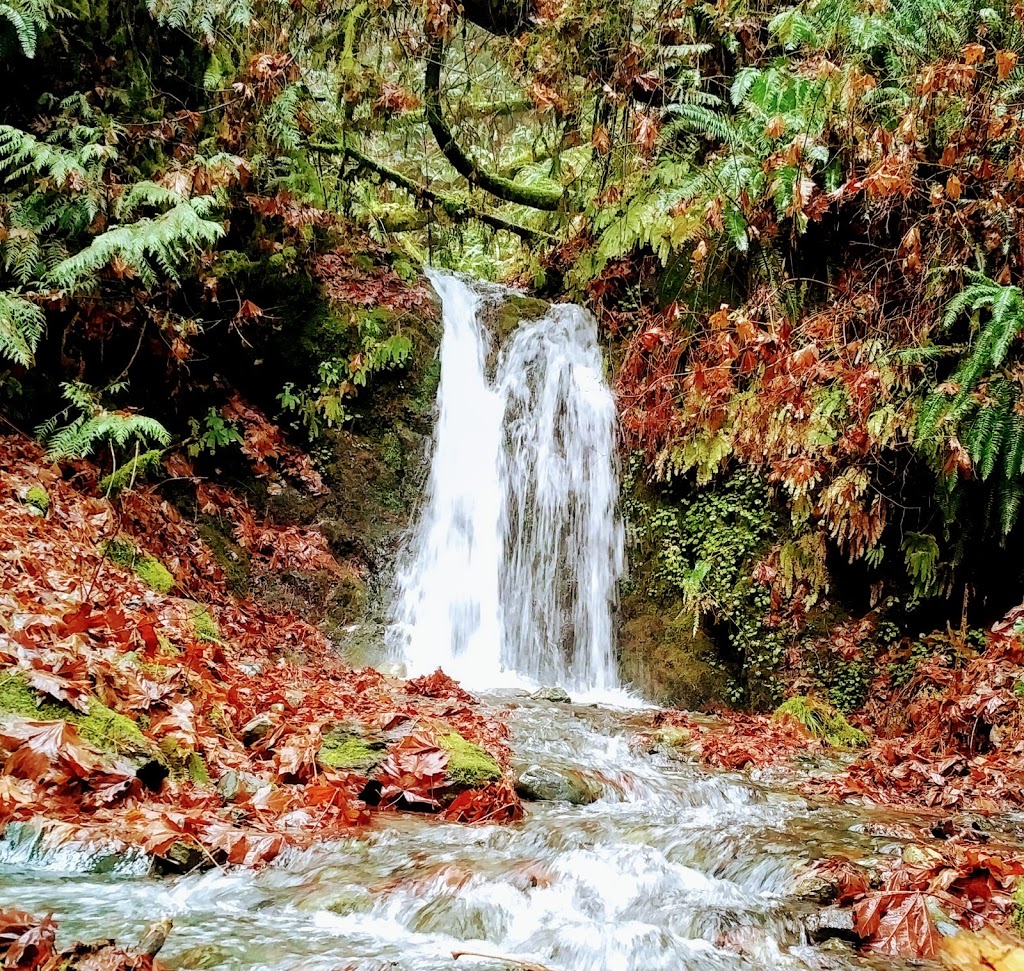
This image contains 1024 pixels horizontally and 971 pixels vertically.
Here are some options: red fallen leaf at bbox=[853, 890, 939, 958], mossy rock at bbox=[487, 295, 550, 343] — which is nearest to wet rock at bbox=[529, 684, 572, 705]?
red fallen leaf at bbox=[853, 890, 939, 958]

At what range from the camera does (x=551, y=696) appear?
716 cm

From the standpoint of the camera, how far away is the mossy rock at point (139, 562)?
605 cm

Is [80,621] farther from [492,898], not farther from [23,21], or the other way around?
[23,21]

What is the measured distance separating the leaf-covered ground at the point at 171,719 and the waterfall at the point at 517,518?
1868mm

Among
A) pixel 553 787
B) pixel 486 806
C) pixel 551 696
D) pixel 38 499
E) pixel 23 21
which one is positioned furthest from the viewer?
pixel 551 696

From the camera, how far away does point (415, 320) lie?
9.84m

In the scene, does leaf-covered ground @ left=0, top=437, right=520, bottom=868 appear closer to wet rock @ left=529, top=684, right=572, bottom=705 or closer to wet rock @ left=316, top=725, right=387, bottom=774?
wet rock @ left=316, top=725, right=387, bottom=774

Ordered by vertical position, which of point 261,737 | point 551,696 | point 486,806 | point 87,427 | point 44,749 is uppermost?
point 87,427

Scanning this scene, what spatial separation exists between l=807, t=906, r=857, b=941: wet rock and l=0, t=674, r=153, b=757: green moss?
271 centimetres

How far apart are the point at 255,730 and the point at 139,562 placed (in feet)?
8.95

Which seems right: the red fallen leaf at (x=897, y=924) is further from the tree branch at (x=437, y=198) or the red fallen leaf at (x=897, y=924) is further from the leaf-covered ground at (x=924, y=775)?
the tree branch at (x=437, y=198)

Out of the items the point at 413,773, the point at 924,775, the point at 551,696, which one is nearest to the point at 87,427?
the point at 413,773

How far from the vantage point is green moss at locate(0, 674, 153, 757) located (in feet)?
10.3

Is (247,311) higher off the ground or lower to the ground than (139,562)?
higher
